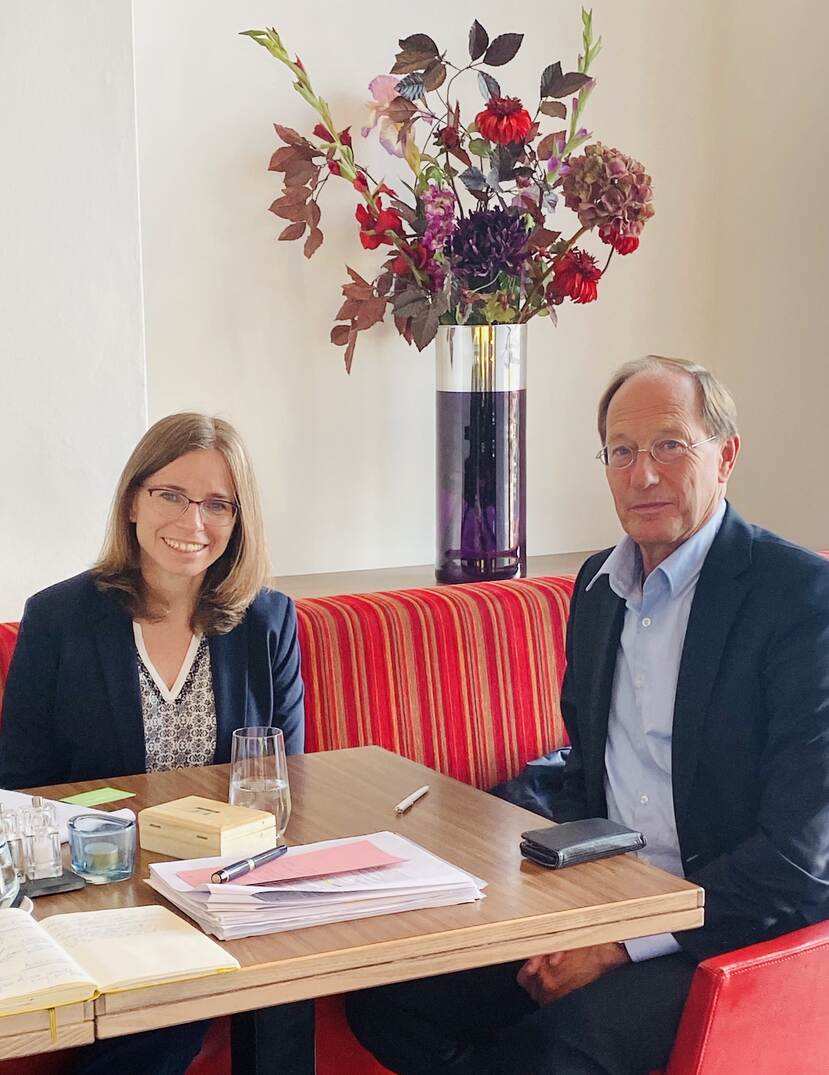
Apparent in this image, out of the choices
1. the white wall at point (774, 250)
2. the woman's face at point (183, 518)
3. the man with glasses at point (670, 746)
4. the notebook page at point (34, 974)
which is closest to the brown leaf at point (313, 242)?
the woman's face at point (183, 518)

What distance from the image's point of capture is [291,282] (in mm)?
2996

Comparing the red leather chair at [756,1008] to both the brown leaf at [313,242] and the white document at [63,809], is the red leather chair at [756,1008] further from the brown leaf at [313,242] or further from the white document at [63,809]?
the brown leaf at [313,242]

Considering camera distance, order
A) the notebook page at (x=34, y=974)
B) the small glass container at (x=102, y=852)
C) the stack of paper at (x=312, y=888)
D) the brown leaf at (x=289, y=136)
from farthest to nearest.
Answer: the brown leaf at (x=289, y=136) → the small glass container at (x=102, y=852) → the stack of paper at (x=312, y=888) → the notebook page at (x=34, y=974)

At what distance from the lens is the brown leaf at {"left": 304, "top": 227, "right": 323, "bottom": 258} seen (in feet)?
9.42

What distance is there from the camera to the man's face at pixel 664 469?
2.11 m

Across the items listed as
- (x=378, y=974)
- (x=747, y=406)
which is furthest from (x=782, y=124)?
(x=378, y=974)

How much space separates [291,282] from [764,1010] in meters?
1.81

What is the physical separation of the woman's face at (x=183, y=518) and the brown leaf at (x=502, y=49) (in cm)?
109

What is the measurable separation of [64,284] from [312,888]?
139 centimetres

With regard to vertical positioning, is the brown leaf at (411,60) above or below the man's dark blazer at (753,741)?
above

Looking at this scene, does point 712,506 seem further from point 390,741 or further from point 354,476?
point 354,476

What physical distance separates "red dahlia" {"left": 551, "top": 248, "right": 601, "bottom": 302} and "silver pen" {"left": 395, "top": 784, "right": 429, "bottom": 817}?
4.18 ft

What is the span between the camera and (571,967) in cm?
191

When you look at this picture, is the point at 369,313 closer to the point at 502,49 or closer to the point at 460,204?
the point at 460,204
